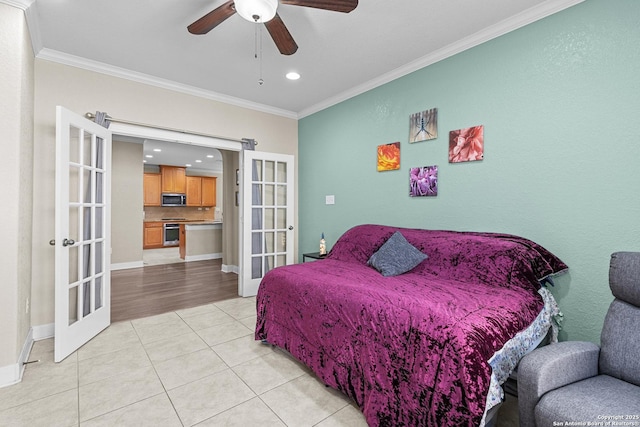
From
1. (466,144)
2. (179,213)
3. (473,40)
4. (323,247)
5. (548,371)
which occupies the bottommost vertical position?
(548,371)

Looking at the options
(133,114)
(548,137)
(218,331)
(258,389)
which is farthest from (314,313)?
(133,114)

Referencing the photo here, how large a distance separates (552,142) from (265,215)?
3516 mm

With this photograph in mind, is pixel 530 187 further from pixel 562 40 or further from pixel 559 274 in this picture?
pixel 562 40

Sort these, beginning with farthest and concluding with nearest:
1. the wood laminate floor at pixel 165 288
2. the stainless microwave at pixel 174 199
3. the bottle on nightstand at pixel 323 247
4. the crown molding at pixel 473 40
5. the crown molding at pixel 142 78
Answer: the stainless microwave at pixel 174 199 → the bottle on nightstand at pixel 323 247 → the wood laminate floor at pixel 165 288 → the crown molding at pixel 142 78 → the crown molding at pixel 473 40

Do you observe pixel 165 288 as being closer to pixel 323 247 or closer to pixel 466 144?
pixel 323 247

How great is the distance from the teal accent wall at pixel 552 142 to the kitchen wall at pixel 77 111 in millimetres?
2488

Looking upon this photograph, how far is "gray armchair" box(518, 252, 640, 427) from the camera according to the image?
3.92 feet

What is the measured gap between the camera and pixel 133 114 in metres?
3.37

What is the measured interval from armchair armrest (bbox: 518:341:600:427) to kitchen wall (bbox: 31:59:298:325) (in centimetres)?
392

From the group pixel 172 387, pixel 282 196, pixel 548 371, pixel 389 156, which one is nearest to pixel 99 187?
pixel 172 387

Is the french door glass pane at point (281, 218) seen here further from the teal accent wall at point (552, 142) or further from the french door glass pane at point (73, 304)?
the french door glass pane at point (73, 304)

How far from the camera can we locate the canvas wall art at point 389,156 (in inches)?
130

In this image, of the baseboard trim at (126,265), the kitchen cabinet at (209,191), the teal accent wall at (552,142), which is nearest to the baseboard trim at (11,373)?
the teal accent wall at (552,142)

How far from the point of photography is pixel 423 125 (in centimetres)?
305
